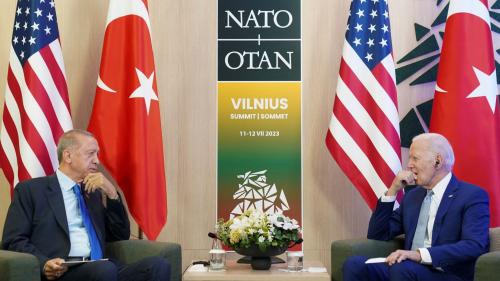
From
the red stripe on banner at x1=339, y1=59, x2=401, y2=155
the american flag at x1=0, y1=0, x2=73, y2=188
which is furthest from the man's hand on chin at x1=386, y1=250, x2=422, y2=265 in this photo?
the american flag at x1=0, y1=0, x2=73, y2=188

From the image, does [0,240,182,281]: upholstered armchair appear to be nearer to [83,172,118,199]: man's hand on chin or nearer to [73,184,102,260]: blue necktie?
[73,184,102,260]: blue necktie

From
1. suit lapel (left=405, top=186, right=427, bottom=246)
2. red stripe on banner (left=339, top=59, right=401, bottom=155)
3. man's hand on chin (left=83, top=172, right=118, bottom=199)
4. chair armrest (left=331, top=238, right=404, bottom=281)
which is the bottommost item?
chair armrest (left=331, top=238, right=404, bottom=281)

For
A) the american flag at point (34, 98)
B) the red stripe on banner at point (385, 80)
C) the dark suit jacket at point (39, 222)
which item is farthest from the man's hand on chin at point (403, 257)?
the american flag at point (34, 98)

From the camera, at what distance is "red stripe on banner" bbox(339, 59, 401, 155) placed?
16.0 feet

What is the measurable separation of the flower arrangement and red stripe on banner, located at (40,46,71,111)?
61.4 inches

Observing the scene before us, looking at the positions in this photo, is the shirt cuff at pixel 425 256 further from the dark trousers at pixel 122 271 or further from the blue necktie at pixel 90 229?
→ the blue necktie at pixel 90 229

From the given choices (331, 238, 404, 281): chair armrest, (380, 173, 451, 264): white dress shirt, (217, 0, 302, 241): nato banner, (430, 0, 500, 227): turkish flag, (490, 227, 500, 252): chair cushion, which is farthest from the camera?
(217, 0, 302, 241): nato banner

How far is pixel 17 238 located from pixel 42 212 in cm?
21

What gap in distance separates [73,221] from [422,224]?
2053 millimetres

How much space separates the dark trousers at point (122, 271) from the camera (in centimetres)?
387

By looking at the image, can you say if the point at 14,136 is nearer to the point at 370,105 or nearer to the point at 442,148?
the point at 370,105

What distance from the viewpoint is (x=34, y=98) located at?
479cm

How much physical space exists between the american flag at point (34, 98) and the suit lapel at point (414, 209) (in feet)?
7.70

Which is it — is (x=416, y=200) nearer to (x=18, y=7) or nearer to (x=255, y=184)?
(x=255, y=184)
